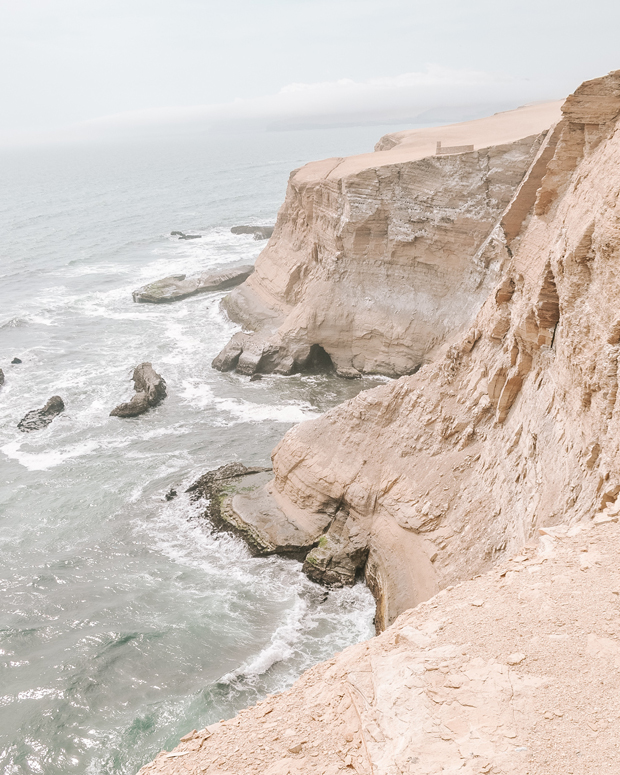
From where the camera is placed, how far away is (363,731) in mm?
5770

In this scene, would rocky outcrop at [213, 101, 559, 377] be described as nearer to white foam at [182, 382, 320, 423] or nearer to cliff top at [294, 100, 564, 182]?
cliff top at [294, 100, 564, 182]

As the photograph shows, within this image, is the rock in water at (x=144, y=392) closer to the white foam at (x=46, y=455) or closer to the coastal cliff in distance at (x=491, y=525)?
the white foam at (x=46, y=455)

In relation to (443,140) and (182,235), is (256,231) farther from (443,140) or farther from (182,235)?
(443,140)

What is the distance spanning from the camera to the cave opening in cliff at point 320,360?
1147 inches

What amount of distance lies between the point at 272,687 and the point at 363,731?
7.88 meters

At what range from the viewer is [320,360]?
29.4 m

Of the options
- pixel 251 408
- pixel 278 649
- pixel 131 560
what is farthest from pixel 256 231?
pixel 278 649

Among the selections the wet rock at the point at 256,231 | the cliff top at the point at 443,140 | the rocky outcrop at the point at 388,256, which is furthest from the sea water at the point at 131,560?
the wet rock at the point at 256,231

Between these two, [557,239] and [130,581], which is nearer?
[557,239]

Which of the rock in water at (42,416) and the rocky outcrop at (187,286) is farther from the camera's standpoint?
the rocky outcrop at (187,286)

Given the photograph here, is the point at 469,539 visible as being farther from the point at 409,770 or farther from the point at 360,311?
the point at 360,311

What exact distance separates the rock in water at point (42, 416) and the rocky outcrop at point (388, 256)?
7569mm

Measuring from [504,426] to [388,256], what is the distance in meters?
15.3

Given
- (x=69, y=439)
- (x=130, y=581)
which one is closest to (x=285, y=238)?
(x=69, y=439)
